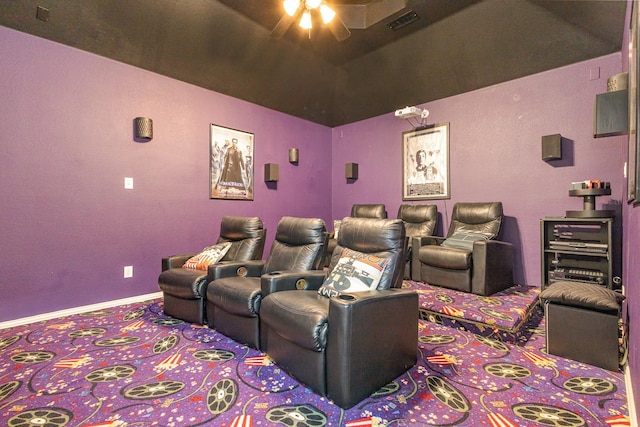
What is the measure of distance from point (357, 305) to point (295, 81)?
4.01 metres

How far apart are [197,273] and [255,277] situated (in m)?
0.53

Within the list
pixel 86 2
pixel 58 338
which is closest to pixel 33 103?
pixel 86 2

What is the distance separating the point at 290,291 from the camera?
217cm

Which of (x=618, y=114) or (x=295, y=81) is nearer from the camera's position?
(x=618, y=114)

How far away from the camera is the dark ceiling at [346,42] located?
9.73 ft

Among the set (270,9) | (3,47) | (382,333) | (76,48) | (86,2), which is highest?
(270,9)

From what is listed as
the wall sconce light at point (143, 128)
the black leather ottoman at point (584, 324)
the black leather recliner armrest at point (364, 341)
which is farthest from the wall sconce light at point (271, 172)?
the black leather ottoman at point (584, 324)

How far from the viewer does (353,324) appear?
61.7 inches

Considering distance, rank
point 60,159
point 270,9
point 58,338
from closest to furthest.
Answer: point 58,338 → point 60,159 → point 270,9

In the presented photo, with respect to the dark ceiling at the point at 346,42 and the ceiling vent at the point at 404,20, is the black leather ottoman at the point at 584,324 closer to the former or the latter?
the dark ceiling at the point at 346,42

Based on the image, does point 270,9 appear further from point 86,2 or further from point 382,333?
point 382,333

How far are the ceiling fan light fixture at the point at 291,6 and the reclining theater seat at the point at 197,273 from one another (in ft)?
6.58

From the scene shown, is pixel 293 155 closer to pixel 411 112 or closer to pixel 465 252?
pixel 411 112

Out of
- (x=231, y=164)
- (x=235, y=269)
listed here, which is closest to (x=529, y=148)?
(x=235, y=269)
